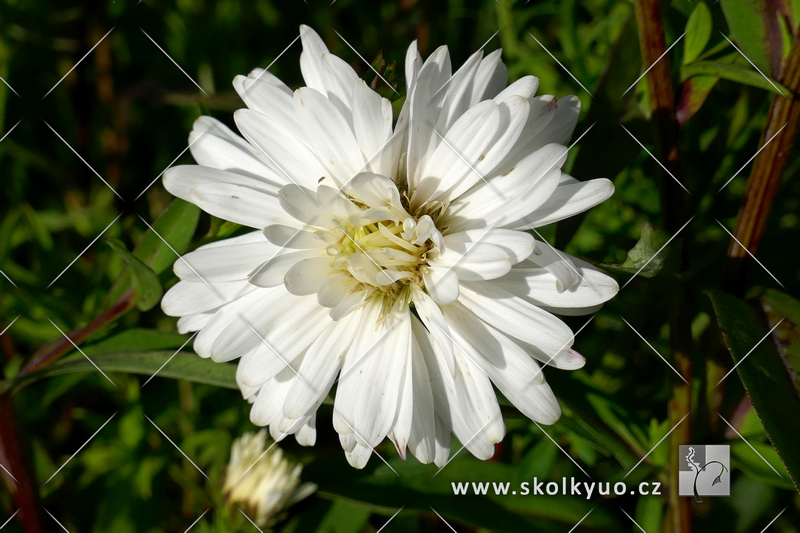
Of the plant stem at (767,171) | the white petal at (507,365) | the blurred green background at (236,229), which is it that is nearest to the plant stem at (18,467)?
the blurred green background at (236,229)

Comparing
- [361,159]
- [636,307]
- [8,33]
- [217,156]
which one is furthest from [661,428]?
[8,33]

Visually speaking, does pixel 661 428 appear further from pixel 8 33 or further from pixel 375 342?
pixel 8 33

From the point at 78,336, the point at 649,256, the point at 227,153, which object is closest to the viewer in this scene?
the point at 649,256

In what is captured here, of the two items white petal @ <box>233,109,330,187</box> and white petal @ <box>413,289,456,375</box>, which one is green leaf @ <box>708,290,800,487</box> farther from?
white petal @ <box>233,109,330,187</box>

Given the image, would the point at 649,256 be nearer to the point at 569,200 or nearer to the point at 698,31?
the point at 569,200

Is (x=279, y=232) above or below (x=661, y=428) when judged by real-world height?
above

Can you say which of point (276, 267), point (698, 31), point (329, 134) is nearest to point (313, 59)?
point (329, 134)

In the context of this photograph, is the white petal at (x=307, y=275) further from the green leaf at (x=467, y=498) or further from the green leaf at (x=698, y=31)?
A: the green leaf at (x=698, y=31)
